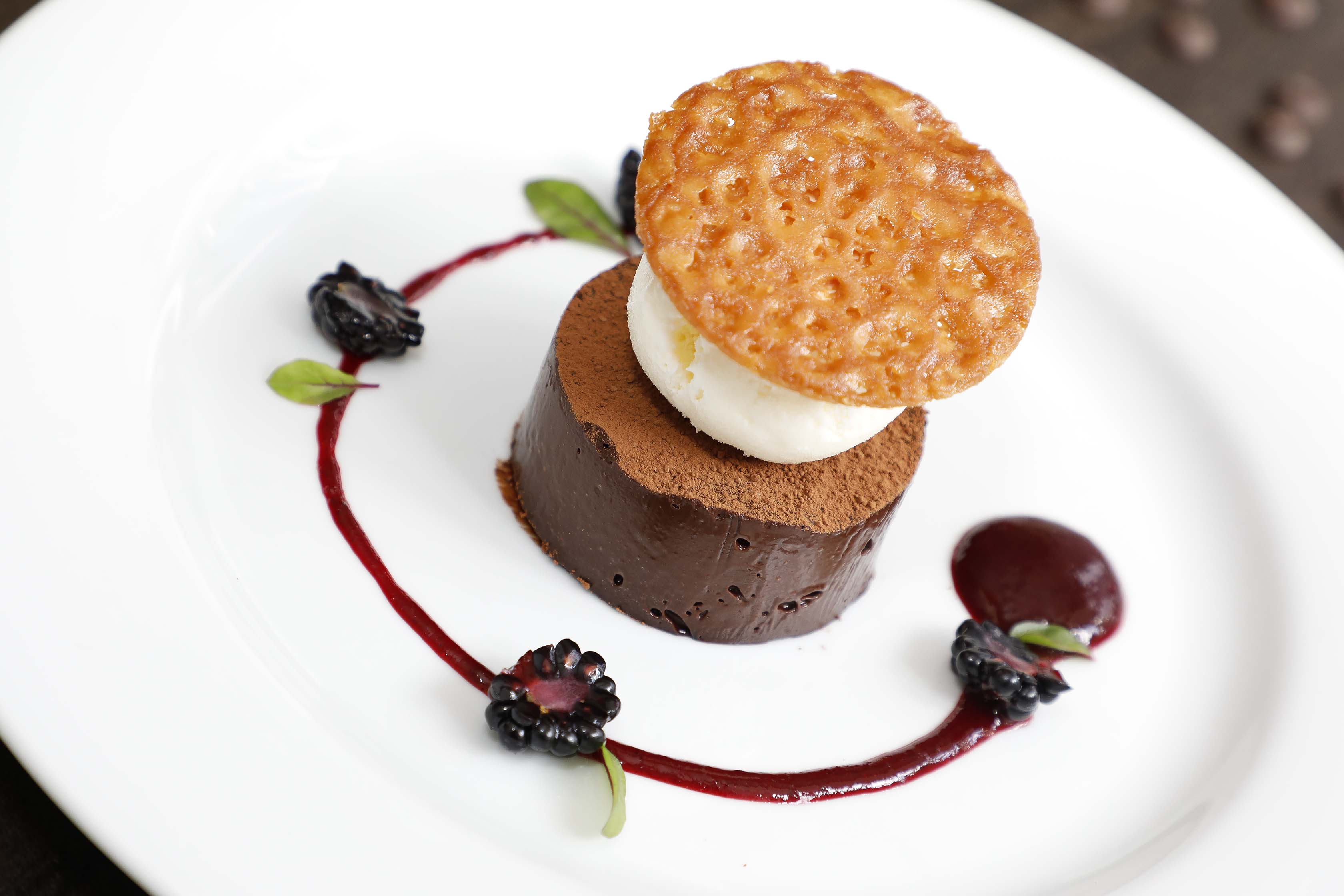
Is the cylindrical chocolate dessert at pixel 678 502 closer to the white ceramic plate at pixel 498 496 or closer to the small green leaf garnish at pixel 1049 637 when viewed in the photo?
the white ceramic plate at pixel 498 496

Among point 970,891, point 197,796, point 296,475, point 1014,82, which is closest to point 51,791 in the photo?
point 197,796

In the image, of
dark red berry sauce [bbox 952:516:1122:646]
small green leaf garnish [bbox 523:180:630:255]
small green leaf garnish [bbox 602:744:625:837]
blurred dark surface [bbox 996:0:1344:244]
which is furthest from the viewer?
blurred dark surface [bbox 996:0:1344:244]

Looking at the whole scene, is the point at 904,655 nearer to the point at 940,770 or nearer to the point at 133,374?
the point at 940,770

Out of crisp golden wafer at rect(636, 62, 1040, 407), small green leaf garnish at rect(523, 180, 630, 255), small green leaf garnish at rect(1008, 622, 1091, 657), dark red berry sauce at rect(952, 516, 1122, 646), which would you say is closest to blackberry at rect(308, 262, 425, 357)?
small green leaf garnish at rect(523, 180, 630, 255)

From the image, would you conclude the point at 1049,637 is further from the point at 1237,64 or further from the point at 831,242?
the point at 1237,64

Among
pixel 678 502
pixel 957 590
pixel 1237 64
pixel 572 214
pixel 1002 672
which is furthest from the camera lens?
pixel 1237 64

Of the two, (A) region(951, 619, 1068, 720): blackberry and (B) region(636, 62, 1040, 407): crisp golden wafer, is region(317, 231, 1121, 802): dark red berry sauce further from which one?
(B) region(636, 62, 1040, 407): crisp golden wafer

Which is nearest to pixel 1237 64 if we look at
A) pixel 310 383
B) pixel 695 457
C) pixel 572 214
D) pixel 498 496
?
pixel 572 214
